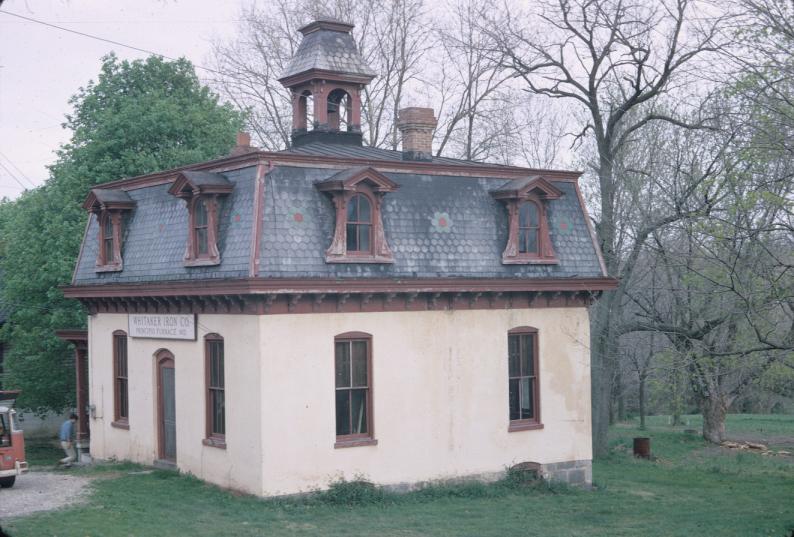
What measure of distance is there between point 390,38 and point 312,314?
25699 millimetres

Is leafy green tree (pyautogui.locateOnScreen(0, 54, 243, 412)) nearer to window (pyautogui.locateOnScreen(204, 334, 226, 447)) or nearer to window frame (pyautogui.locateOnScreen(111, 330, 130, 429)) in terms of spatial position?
window frame (pyautogui.locateOnScreen(111, 330, 130, 429))

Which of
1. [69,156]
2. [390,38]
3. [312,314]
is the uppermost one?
[390,38]

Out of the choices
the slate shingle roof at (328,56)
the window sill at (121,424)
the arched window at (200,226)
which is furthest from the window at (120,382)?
the slate shingle roof at (328,56)

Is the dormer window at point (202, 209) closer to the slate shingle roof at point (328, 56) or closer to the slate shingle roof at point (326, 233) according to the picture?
the slate shingle roof at point (326, 233)

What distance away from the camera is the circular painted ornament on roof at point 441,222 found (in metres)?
20.8

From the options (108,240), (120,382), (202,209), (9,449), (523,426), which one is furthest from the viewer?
(120,382)

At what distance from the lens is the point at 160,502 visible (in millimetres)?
18156


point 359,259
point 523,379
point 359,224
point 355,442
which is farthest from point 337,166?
point 523,379

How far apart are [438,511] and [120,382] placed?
31.2ft

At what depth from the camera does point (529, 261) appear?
21625mm

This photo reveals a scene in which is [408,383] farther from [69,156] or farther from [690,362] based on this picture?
[69,156]

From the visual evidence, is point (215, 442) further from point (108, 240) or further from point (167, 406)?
point (108, 240)

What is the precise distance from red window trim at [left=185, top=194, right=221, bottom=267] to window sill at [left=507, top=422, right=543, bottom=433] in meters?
7.59

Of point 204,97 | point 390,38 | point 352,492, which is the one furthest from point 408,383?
point 390,38
